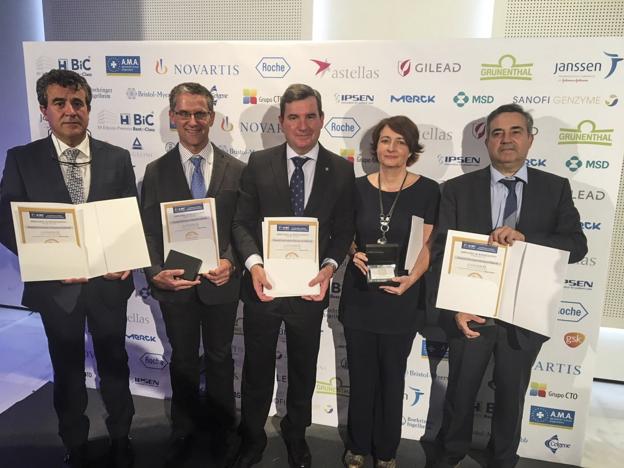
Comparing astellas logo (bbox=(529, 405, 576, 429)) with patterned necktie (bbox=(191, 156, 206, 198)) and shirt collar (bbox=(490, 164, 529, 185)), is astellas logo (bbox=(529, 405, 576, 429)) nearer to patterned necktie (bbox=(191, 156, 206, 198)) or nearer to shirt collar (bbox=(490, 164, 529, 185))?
shirt collar (bbox=(490, 164, 529, 185))

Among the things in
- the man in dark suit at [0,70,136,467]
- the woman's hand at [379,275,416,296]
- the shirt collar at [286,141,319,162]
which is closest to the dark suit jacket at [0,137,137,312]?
the man in dark suit at [0,70,136,467]

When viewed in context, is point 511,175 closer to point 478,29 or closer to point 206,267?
point 206,267

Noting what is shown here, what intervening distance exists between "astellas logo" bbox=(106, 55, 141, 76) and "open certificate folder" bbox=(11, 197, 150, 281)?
1.15 m

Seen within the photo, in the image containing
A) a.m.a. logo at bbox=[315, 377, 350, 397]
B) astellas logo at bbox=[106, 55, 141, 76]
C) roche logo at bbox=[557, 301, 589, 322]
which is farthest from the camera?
a.m.a. logo at bbox=[315, 377, 350, 397]

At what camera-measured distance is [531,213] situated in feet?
7.49

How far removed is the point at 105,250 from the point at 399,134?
173 centimetres

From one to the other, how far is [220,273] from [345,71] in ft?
4.82

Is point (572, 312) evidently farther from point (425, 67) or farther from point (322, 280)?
point (425, 67)

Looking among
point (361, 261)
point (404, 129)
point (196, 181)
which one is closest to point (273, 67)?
point (196, 181)

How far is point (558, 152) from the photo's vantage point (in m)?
2.64

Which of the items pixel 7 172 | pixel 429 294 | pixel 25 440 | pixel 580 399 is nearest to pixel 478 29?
pixel 429 294

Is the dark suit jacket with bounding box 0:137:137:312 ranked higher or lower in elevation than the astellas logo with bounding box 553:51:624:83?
lower

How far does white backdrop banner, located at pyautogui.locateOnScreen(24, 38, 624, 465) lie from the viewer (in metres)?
2.59

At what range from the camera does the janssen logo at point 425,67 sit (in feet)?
8.80
